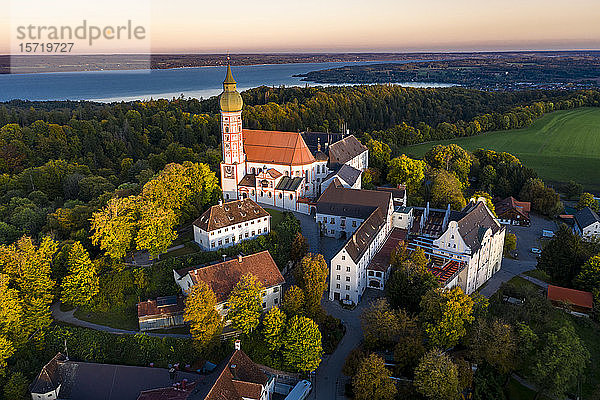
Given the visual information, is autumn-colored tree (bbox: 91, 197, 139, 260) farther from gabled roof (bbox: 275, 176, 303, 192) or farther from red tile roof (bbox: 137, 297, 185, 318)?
gabled roof (bbox: 275, 176, 303, 192)

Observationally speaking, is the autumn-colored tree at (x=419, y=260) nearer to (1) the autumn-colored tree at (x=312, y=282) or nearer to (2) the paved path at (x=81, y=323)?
(1) the autumn-colored tree at (x=312, y=282)

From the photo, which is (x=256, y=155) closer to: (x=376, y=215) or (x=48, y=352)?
(x=376, y=215)

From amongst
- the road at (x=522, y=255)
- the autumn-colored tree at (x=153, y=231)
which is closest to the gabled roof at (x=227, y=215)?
the autumn-colored tree at (x=153, y=231)

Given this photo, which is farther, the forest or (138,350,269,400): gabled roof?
the forest

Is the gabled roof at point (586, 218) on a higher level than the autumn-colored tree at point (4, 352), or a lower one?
higher

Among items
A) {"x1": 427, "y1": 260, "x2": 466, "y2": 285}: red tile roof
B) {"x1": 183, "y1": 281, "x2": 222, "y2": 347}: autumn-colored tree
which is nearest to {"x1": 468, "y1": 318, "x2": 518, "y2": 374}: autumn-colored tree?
{"x1": 427, "y1": 260, "x2": 466, "y2": 285}: red tile roof

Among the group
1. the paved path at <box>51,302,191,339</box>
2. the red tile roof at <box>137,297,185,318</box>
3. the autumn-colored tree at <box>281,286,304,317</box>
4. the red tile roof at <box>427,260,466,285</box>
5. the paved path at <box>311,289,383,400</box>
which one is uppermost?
the red tile roof at <box>427,260,466,285</box>

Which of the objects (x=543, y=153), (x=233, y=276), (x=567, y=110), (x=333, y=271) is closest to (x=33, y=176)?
(x=233, y=276)
